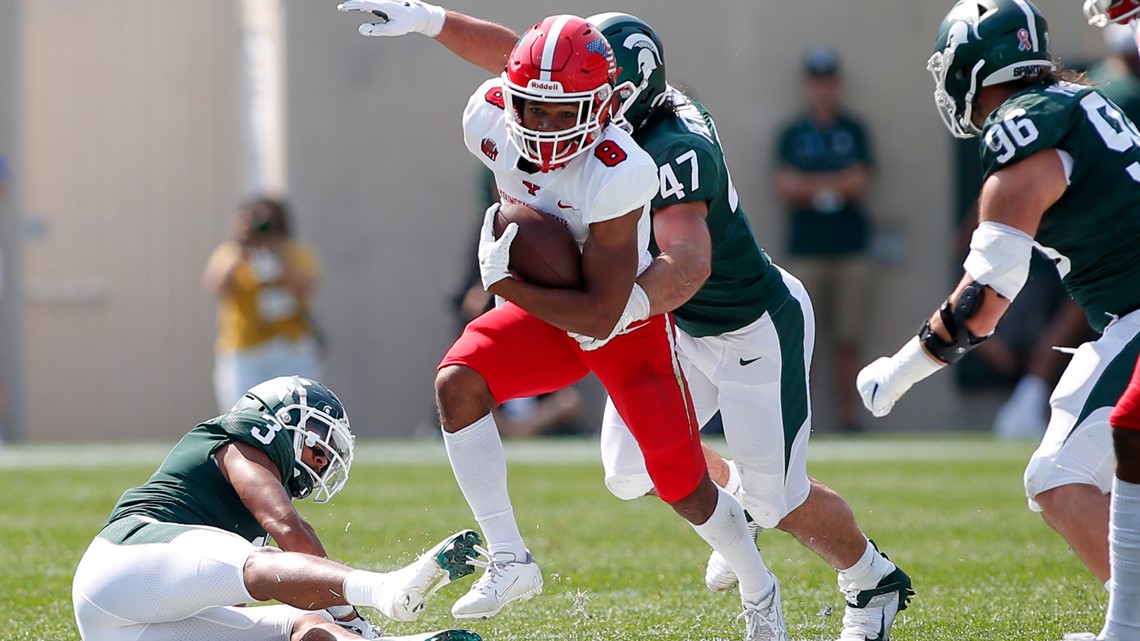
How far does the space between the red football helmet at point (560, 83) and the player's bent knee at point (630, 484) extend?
96cm

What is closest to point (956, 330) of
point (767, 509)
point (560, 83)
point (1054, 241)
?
point (1054, 241)

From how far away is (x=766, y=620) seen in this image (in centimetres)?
395

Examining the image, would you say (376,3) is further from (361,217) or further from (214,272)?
(361,217)

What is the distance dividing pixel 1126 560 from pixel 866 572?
3.45 feet

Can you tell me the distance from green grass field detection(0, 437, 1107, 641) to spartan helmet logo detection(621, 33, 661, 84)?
153 centimetres

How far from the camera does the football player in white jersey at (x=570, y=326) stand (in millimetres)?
3686

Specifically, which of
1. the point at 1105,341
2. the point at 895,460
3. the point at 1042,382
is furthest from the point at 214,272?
the point at 1105,341

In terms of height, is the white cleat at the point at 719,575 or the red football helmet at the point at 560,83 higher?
the red football helmet at the point at 560,83

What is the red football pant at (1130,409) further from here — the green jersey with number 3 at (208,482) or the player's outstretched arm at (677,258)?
the green jersey with number 3 at (208,482)

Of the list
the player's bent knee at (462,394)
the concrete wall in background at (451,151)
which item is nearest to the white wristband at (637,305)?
the player's bent knee at (462,394)

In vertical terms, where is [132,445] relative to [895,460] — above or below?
below

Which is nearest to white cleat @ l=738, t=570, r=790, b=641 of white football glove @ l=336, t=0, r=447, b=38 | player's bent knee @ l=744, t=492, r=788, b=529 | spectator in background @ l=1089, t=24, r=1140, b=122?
player's bent knee @ l=744, t=492, r=788, b=529

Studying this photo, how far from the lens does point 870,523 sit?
20.9ft

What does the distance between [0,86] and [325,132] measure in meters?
2.79
